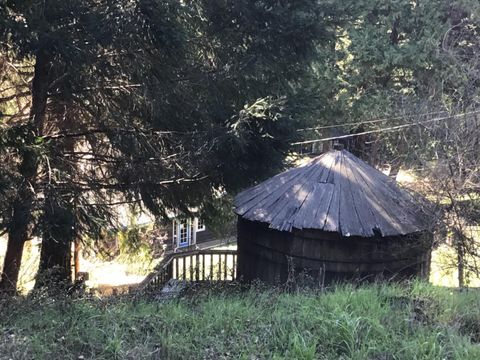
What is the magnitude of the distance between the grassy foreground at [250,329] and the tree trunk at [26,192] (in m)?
2.54

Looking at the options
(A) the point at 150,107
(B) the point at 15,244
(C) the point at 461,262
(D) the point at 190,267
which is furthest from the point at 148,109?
(C) the point at 461,262

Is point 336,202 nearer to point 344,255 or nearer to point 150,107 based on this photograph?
point 344,255

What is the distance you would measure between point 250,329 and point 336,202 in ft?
16.1

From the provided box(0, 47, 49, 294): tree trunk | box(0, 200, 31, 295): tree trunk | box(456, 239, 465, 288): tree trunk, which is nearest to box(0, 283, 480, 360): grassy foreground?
box(0, 200, 31, 295): tree trunk

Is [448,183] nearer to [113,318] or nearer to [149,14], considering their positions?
[149,14]

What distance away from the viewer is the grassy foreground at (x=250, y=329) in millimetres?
3416

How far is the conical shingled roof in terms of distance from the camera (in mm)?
8055

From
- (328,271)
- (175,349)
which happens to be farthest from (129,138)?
(175,349)

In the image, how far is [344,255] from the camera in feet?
26.8

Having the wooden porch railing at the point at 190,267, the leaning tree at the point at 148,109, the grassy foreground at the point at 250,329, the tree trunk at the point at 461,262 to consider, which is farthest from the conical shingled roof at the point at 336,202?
the grassy foreground at the point at 250,329

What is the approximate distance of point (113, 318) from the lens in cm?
395

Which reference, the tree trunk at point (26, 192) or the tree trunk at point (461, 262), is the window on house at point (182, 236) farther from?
the tree trunk at point (461, 262)

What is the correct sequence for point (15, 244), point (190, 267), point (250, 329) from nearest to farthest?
point (250, 329), point (15, 244), point (190, 267)

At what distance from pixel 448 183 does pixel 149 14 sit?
5.68m
